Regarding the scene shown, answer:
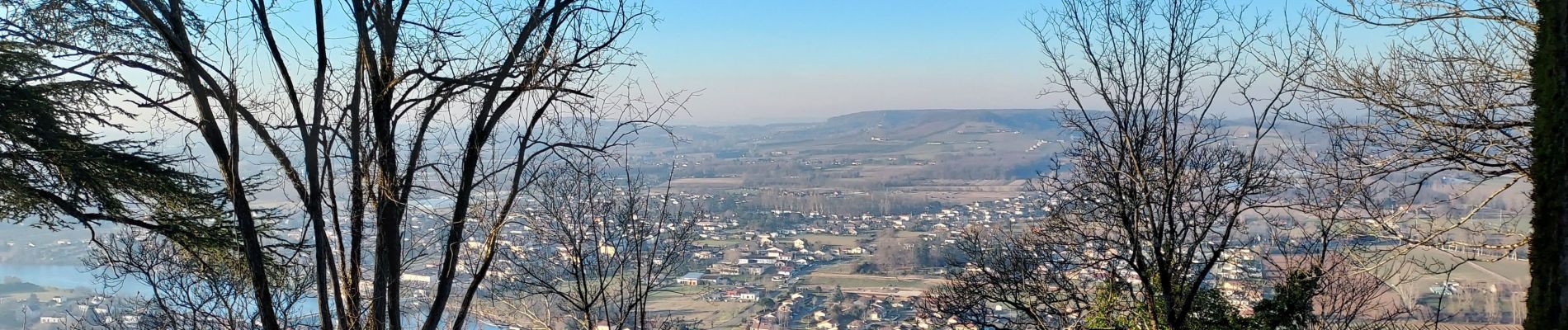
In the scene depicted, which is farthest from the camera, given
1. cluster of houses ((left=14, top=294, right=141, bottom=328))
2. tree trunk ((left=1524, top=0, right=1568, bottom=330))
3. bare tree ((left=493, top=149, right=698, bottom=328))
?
cluster of houses ((left=14, top=294, right=141, bottom=328))

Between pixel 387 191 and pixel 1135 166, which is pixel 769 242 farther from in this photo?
pixel 387 191

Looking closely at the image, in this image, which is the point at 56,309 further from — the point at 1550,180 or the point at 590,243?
the point at 1550,180

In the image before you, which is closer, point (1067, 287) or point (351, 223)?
point (351, 223)

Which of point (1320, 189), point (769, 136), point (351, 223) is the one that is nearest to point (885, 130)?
point (769, 136)

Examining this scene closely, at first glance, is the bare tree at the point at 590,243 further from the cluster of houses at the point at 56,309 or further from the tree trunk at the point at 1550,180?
the cluster of houses at the point at 56,309

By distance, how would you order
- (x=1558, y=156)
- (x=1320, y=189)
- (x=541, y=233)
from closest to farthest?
(x=1558, y=156) < (x=541, y=233) < (x=1320, y=189)

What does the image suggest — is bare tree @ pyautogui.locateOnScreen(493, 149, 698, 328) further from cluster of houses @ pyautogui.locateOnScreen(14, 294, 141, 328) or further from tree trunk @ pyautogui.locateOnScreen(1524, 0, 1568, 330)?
cluster of houses @ pyautogui.locateOnScreen(14, 294, 141, 328)

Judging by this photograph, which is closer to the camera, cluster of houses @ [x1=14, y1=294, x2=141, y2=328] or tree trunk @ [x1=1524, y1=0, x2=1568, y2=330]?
tree trunk @ [x1=1524, y1=0, x2=1568, y2=330]

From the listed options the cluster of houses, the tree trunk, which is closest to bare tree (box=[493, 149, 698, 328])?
the tree trunk

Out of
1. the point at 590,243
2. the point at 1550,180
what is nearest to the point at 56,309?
the point at 590,243
